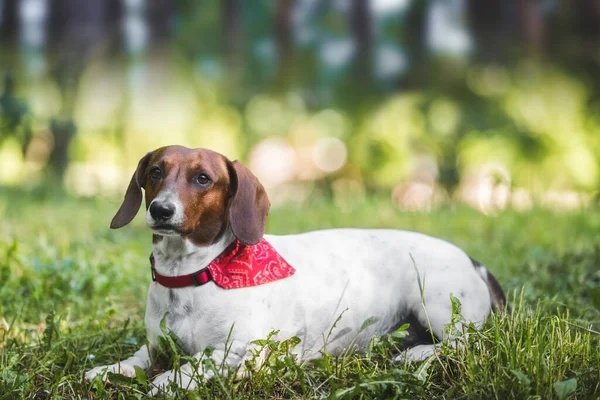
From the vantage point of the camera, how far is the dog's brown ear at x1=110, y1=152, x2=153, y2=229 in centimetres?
273

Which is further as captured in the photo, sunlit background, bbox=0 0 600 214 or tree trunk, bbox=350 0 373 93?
tree trunk, bbox=350 0 373 93

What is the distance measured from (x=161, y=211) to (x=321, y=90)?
342 inches

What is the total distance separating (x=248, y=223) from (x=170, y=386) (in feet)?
2.26

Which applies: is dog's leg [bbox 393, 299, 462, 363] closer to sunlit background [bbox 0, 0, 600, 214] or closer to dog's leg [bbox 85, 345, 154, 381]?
dog's leg [bbox 85, 345, 154, 381]

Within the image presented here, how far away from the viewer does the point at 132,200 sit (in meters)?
2.78

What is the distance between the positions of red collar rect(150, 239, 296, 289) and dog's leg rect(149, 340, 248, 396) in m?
0.25

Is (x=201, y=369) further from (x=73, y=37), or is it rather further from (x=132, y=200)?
(x=73, y=37)

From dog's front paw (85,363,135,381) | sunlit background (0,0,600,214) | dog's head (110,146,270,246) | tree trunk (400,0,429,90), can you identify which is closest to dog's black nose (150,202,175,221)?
dog's head (110,146,270,246)

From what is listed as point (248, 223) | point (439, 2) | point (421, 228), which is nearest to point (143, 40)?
point (439, 2)

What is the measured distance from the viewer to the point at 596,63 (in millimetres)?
10078

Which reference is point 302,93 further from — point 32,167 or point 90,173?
point 32,167

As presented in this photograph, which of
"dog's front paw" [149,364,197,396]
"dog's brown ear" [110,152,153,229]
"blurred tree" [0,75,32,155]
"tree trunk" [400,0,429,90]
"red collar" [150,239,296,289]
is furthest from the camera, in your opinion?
"tree trunk" [400,0,429,90]

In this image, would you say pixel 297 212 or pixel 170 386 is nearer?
pixel 170 386

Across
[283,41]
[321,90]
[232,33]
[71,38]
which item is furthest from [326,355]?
[71,38]
